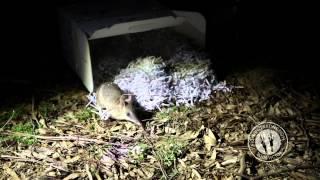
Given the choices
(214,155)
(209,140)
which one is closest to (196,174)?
(214,155)

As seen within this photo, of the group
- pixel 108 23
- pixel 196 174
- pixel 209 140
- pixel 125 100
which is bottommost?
pixel 196 174

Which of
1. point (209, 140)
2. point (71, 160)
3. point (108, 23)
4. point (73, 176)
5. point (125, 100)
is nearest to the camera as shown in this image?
A: point (73, 176)

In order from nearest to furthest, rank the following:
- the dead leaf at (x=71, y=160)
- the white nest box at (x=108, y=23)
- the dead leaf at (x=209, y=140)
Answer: the dead leaf at (x=71, y=160) < the dead leaf at (x=209, y=140) < the white nest box at (x=108, y=23)

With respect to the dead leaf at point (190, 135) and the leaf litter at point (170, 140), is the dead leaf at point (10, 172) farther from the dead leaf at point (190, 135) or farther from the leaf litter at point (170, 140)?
the dead leaf at point (190, 135)

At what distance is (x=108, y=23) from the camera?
9.37ft

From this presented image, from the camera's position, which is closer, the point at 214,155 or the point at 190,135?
the point at 214,155

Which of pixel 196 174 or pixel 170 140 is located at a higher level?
pixel 170 140

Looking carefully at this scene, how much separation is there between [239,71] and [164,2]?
0.83 meters

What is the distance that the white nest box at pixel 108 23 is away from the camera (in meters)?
2.82

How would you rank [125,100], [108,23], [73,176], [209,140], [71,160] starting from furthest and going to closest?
[108,23], [125,100], [209,140], [71,160], [73,176]

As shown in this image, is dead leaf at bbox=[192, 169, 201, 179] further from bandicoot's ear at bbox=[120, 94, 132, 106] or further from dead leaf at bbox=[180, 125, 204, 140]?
bandicoot's ear at bbox=[120, 94, 132, 106]

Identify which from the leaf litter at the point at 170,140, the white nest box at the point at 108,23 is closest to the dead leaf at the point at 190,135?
the leaf litter at the point at 170,140

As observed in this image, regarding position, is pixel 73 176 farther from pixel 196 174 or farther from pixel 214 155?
pixel 214 155

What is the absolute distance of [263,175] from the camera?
2.34 metres
